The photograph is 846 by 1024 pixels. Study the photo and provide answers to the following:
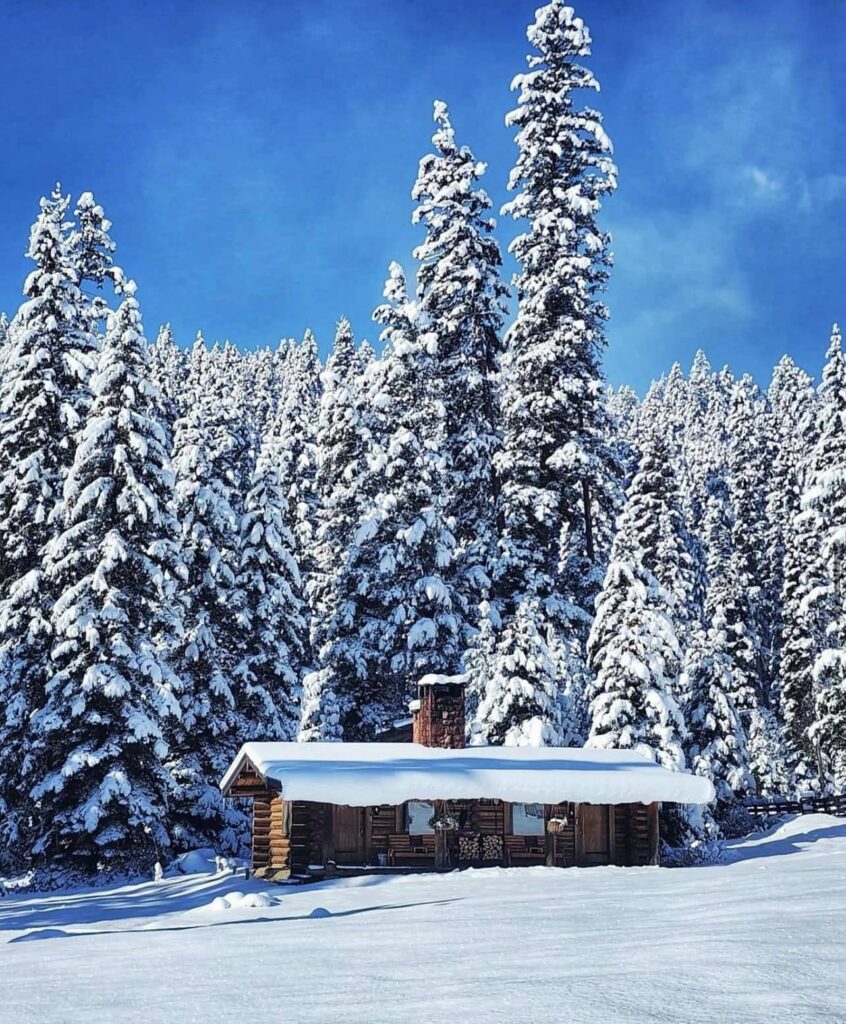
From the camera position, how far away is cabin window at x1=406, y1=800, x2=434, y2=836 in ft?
86.7

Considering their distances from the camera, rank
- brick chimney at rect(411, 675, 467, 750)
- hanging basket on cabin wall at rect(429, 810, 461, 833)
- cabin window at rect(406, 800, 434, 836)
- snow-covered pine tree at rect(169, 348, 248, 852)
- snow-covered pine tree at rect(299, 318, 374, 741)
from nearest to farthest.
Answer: hanging basket on cabin wall at rect(429, 810, 461, 833), cabin window at rect(406, 800, 434, 836), brick chimney at rect(411, 675, 467, 750), snow-covered pine tree at rect(169, 348, 248, 852), snow-covered pine tree at rect(299, 318, 374, 741)

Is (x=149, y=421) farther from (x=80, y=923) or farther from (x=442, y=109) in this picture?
(x=442, y=109)

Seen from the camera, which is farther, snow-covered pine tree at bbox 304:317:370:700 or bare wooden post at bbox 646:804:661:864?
snow-covered pine tree at bbox 304:317:370:700

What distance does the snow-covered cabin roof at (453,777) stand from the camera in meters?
23.6

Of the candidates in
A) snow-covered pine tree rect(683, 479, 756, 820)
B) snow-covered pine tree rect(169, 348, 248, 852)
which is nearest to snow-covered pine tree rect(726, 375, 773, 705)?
snow-covered pine tree rect(683, 479, 756, 820)

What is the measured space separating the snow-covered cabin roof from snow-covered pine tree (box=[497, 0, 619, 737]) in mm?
8917

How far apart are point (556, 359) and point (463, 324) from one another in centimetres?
458

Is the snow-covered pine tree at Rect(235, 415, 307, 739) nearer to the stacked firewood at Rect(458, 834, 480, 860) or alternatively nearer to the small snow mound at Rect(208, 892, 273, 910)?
the stacked firewood at Rect(458, 834, 480, 860)

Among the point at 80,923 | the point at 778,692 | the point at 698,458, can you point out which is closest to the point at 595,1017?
the point at 80,923

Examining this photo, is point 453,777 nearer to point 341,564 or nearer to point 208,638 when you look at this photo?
point 208,638

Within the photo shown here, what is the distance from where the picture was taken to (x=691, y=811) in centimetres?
3141

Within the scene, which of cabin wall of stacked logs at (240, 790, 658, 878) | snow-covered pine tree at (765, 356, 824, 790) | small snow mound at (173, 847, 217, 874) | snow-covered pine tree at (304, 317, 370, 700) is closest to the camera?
cabin wall of stacked logs at (240, 790, 658, 878)

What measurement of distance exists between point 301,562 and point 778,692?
1253 inches

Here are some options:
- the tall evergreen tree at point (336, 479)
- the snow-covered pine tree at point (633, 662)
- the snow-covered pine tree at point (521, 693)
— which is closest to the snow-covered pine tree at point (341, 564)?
the tall evergreen tree at point (336, 479)
